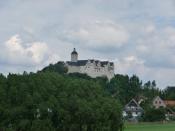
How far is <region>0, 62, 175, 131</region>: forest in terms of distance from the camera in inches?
2064

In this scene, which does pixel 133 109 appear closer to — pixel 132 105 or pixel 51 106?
pixel 132 105

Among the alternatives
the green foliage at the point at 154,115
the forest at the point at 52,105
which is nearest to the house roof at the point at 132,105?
the green foliage at the point at 154,115

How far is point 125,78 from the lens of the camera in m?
195

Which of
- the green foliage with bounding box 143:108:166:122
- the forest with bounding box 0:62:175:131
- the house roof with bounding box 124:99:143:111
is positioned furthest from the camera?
the house roof with bounding box 124:99:143:111

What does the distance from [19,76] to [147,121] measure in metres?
68.1

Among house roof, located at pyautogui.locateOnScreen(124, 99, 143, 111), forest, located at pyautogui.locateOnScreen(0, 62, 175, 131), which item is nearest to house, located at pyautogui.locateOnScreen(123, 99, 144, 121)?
house roof, located at pyautogui.locateOnScreen(124, 99, 143, 111)

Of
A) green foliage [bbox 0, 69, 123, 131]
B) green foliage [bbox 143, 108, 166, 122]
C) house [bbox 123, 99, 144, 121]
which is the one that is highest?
house [bbox 123, 99, 144, 121]

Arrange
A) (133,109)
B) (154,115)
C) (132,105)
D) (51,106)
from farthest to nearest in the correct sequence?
1. (132,105)
2. (133,109)
3. (154,115)
4. (51,106)

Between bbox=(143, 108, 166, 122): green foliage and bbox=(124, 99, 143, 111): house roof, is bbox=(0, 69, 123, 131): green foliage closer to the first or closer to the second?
bbox=(143, 108, 166, 122): green foliage

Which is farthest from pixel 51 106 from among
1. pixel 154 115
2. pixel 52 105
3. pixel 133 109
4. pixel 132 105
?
pixel 132 105

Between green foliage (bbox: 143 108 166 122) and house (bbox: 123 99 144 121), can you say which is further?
house (bbox: 123 99 144 121)

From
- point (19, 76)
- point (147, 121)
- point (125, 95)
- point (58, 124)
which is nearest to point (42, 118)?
point (58, 124)

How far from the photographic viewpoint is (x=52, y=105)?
5284 cm

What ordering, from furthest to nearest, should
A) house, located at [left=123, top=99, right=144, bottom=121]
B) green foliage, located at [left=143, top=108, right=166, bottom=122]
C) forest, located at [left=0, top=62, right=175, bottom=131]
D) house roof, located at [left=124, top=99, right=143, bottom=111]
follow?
house roof, located at [left=124, top=99, right=143, bottom=111] < house, located at [left=123, top=99, right=144, bottom=121] < green foliage, located at [left=143, top=108, right=166, bottom=122] < forest, located at [left=0, top=62, right=175, bottom=131]
